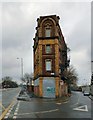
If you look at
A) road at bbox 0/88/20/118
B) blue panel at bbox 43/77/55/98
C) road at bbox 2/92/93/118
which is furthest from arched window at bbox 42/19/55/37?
road at bbox 2/92/93/118

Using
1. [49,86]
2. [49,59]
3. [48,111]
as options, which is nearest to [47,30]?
→ [49,59]

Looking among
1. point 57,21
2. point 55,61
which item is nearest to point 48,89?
point 55,61

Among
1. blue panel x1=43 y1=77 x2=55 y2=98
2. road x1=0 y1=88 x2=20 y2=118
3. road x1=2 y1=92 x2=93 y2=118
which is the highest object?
blue panel x1=43 y1=77 x2=55 y2=98

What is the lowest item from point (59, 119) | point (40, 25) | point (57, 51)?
point (59, 119)

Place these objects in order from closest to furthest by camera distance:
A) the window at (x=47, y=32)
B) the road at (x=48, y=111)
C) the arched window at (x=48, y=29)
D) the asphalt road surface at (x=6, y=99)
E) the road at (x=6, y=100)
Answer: the road at (x=48, y=111) < the road at (x=6, y=100) < the asphalt road surface at (x=6, y=99) < the arched window at (x=48, y=29) < the window at (x=47, y=32)

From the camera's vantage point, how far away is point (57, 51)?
57.8 m

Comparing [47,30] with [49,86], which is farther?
[47,30]

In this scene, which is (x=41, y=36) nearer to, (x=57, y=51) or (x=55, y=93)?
(x=57, y=51)

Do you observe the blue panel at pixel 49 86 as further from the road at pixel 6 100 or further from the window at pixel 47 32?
the window at pixel 47 32

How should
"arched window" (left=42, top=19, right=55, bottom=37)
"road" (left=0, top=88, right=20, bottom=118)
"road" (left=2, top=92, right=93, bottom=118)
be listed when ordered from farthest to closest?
"arched window" (left=42, top=19, right=55, bottom=37), "road" (left=0, top=88, right=20, bottom=118), "road" (left=2, top=92, right=93, bottom=118)

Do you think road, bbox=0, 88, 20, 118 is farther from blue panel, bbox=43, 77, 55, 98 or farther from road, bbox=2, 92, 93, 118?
blue panel, bbox=43, 77, 55, 98

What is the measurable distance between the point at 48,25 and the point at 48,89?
38.9 feet

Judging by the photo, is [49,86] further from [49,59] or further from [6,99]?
[6,99]

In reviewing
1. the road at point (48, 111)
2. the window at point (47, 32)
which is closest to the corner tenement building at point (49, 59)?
the window at point (47, 32)
